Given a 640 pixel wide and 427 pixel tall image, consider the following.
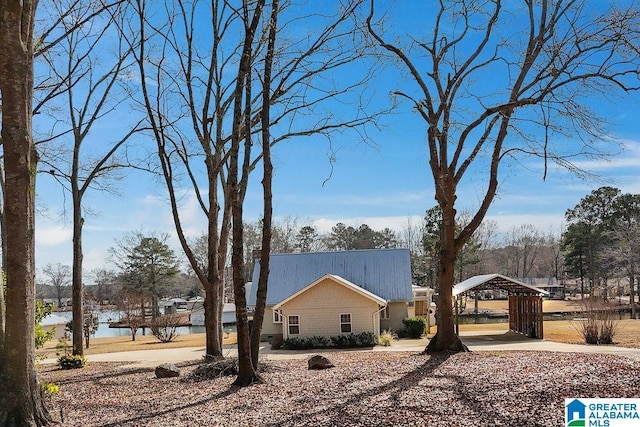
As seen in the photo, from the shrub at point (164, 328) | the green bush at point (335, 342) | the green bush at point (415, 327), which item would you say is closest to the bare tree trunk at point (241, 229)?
the green bush at point (335, 342)

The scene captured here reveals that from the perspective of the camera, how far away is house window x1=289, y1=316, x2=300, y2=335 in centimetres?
2495

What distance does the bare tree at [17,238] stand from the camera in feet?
20.3

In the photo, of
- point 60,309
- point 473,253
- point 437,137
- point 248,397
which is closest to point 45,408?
point 248,397

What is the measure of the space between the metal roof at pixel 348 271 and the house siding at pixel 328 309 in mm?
2099

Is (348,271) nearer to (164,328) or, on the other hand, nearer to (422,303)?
(422,303)

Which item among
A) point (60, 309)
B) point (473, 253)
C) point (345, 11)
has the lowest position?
point (60, 309)

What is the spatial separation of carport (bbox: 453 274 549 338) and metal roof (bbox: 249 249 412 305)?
315 centimetres

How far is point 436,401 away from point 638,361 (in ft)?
15.8

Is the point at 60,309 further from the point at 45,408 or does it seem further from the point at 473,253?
the point at 45,408

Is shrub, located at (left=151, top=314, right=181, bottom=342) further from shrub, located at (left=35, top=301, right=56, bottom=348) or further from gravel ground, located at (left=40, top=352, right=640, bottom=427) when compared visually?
gravel ground, located at (left=40, top=352, right=640, bottom=427)

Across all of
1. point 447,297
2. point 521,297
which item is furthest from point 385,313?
point 447,297

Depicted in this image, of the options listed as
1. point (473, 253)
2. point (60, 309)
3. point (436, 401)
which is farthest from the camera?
point (60, 309)

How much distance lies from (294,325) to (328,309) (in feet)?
5.61

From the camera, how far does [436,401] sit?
6578mm
